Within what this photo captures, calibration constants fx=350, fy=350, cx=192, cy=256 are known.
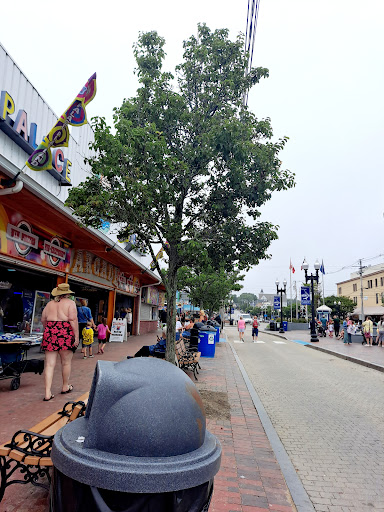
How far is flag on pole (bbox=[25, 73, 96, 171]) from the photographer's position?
598 centimetres

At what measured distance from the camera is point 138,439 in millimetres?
1646

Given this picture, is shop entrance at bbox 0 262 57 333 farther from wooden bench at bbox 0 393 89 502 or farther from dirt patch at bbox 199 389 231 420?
wooden bench at bbox 0 393 89 502

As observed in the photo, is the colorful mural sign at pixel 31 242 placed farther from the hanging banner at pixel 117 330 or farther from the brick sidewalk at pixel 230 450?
the hanging banner at pixel 117 330

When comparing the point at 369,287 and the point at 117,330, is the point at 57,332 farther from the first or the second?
the point at 369,287

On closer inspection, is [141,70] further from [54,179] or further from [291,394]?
[291,394]

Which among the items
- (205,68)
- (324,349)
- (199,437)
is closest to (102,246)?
(205,68)

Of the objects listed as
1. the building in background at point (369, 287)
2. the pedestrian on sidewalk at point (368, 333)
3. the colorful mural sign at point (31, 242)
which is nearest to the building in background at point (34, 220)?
the colorful mural sign at point (31, 242)

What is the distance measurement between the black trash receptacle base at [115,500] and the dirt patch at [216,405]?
398 cm

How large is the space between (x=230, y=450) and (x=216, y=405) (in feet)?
6.10

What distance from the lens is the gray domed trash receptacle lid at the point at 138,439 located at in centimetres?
154

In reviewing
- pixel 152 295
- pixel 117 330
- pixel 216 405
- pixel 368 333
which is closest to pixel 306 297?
pixel 368 333

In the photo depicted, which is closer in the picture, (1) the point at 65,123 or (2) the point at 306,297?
(1) the point at 65,123

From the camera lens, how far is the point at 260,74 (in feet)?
23.1

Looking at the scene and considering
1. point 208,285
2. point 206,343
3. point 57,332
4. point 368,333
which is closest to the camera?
point 57,332
